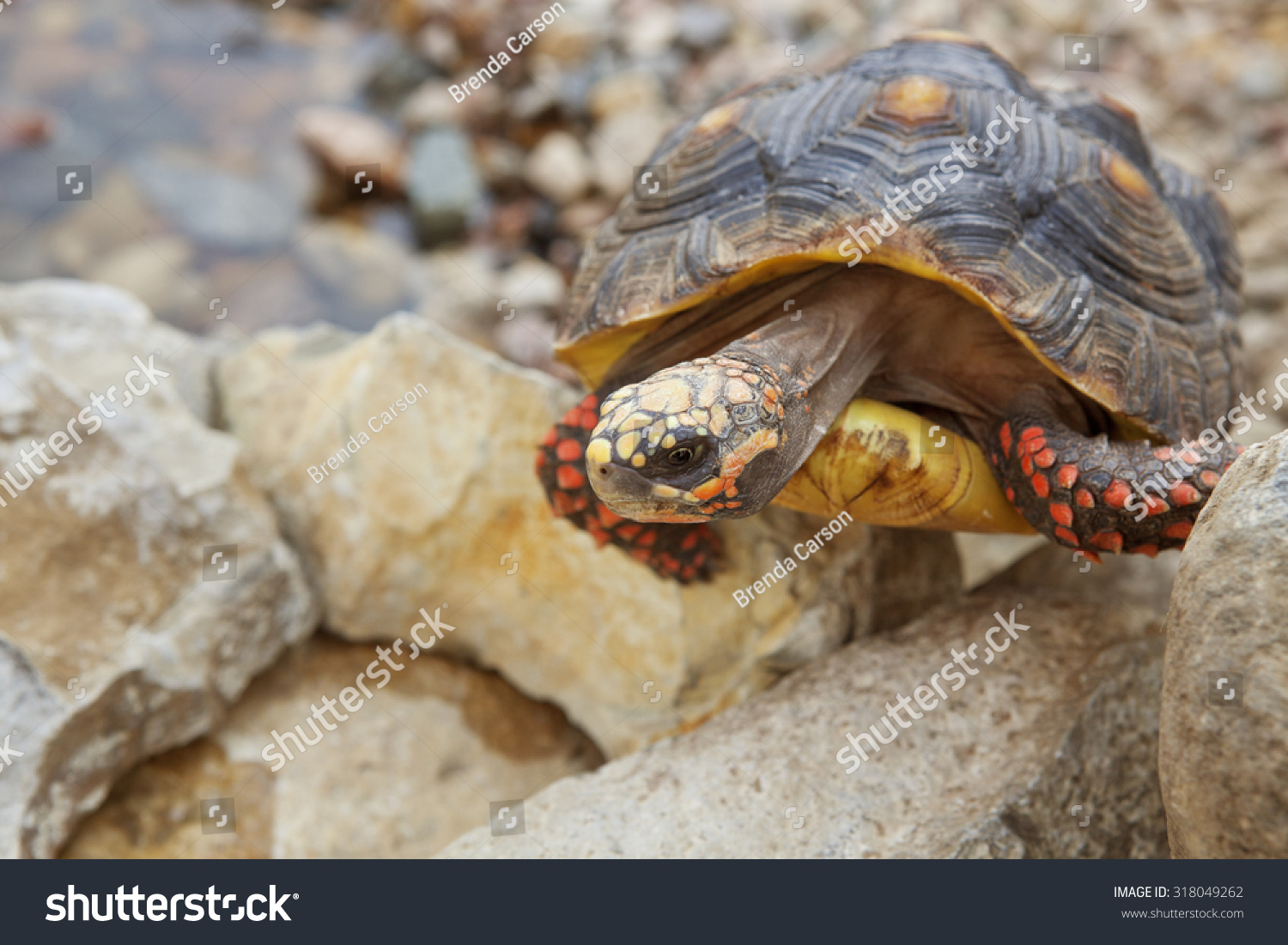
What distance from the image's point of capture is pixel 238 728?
A: 10.5ft

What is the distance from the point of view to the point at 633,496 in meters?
2.05

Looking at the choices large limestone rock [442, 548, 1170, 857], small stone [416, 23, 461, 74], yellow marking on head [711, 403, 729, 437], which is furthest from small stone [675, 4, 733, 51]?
yellow marking on head [711, 403, 729, 437]

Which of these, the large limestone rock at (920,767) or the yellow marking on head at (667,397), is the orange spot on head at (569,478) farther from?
the large limestone rock at (920,767)

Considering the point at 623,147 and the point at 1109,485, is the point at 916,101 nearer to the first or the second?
the point at 1109,485

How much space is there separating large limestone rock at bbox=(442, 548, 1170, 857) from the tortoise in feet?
1.43

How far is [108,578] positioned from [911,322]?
2.44 m

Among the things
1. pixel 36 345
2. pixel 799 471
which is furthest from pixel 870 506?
pixel 36 345

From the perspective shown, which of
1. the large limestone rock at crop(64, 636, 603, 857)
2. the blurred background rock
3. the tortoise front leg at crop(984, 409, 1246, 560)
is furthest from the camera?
the blurred background rock

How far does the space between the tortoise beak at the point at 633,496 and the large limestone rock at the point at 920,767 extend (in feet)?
2.84

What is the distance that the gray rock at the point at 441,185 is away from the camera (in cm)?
607

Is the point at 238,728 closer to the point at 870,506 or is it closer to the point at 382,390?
the point at 382,390

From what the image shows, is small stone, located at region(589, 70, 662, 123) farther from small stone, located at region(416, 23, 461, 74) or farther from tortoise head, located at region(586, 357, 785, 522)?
tortoise head, located at region(586, 357, 785, 522)

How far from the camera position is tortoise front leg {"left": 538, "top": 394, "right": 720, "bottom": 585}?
8.80ft

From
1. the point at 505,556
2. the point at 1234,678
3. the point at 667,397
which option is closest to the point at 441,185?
the point at 505,556
